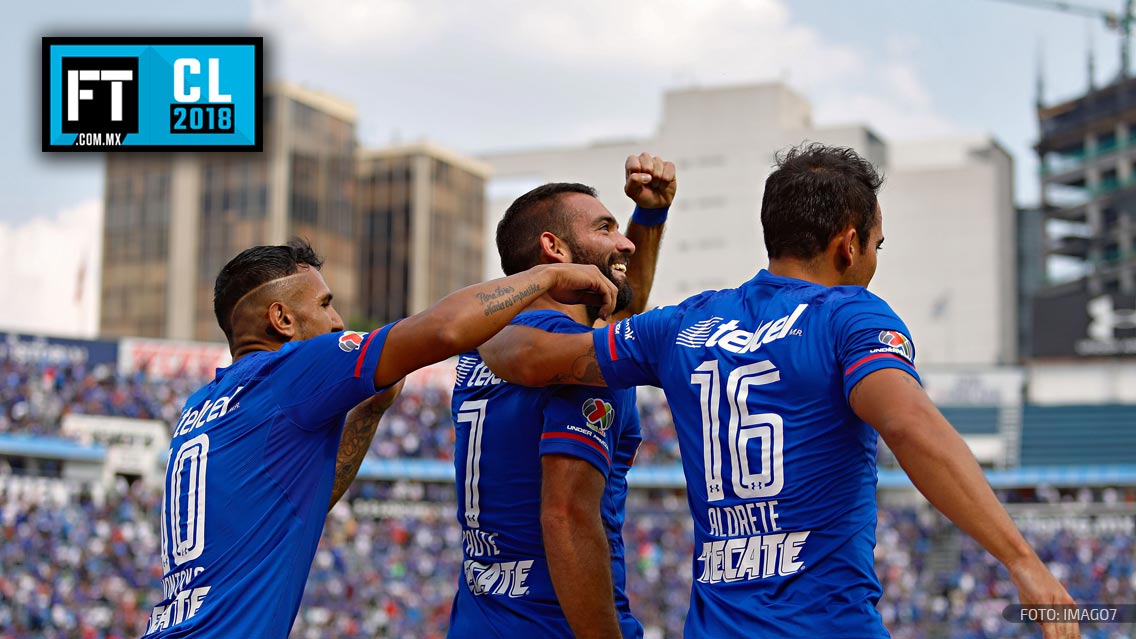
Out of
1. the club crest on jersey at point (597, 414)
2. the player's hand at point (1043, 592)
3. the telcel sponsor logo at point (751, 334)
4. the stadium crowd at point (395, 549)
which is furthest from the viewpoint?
the stadium crowd at point (395, 549)

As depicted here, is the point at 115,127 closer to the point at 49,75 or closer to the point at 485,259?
the point at 49,75

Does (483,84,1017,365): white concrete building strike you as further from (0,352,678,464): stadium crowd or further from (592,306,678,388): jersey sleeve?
(592,306,678,388): jersey sleeve

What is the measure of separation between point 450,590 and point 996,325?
153 ft

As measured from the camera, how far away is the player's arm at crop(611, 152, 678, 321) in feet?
15.7

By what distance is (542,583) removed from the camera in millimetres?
4277

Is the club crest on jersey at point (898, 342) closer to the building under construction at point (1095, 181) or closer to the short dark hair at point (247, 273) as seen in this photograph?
the short dark hair at point (247, 273)

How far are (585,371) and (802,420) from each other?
2.87 feet

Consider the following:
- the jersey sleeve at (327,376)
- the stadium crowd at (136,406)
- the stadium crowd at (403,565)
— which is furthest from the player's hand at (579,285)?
the stadium crowd at (136,406)

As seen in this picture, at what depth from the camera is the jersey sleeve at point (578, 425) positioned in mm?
4078

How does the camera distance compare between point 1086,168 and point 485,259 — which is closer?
point 1086,168

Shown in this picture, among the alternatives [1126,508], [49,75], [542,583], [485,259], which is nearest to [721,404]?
[542,583]

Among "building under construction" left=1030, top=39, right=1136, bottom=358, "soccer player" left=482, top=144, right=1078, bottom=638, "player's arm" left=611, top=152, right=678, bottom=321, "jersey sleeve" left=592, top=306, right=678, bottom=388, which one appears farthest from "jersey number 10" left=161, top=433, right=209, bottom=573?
"building under construction" left=1030, top=39, right=1136, bottom=358

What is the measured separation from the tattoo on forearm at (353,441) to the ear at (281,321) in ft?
1.66

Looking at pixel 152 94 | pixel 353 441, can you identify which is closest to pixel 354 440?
pixel 353 441
